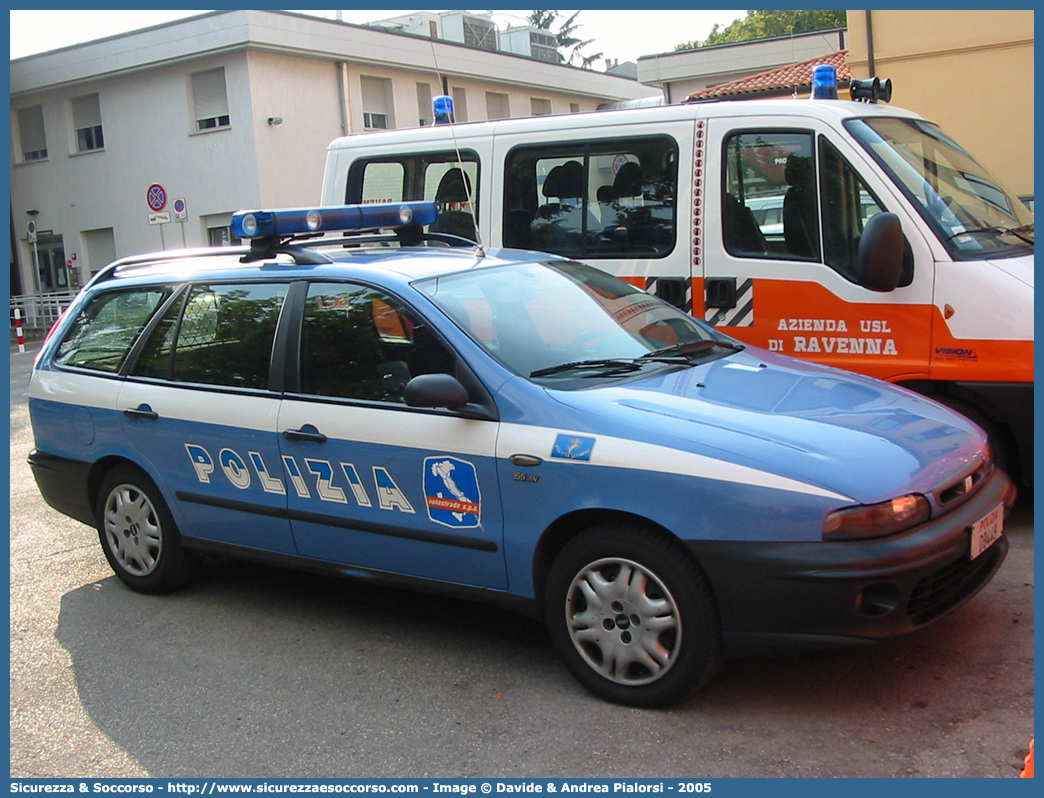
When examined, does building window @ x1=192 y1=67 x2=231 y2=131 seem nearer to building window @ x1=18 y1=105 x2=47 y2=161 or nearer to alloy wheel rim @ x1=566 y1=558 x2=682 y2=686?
building window @ x1=18 y1=105 x2=47 y2=161

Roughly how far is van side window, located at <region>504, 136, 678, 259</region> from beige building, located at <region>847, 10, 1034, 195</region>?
994 centimetres

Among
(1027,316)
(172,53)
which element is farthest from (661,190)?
(172,53)

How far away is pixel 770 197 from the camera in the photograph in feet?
20.0

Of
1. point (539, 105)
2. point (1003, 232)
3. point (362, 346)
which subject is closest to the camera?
point (362, 346)

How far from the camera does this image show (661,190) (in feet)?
21.2

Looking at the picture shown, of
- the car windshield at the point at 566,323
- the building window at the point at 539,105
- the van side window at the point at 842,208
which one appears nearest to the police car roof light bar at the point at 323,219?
the car windshield at the point at 566,323

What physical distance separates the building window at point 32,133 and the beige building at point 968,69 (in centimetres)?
2235

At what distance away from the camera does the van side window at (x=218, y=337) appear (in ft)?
16.1

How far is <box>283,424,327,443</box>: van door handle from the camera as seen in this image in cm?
454

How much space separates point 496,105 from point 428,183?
24.8 meters

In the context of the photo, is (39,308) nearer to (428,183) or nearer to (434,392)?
(428,183)

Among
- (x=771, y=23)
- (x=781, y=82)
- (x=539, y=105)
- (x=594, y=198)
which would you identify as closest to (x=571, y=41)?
(x=771, y=23)

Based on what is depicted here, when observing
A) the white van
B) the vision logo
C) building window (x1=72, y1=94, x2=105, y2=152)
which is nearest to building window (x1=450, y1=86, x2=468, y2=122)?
building window (x1=72, y1=94, x2=105, y2=152)

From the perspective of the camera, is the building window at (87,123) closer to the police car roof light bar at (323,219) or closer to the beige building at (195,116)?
the beige building at (195,116)
